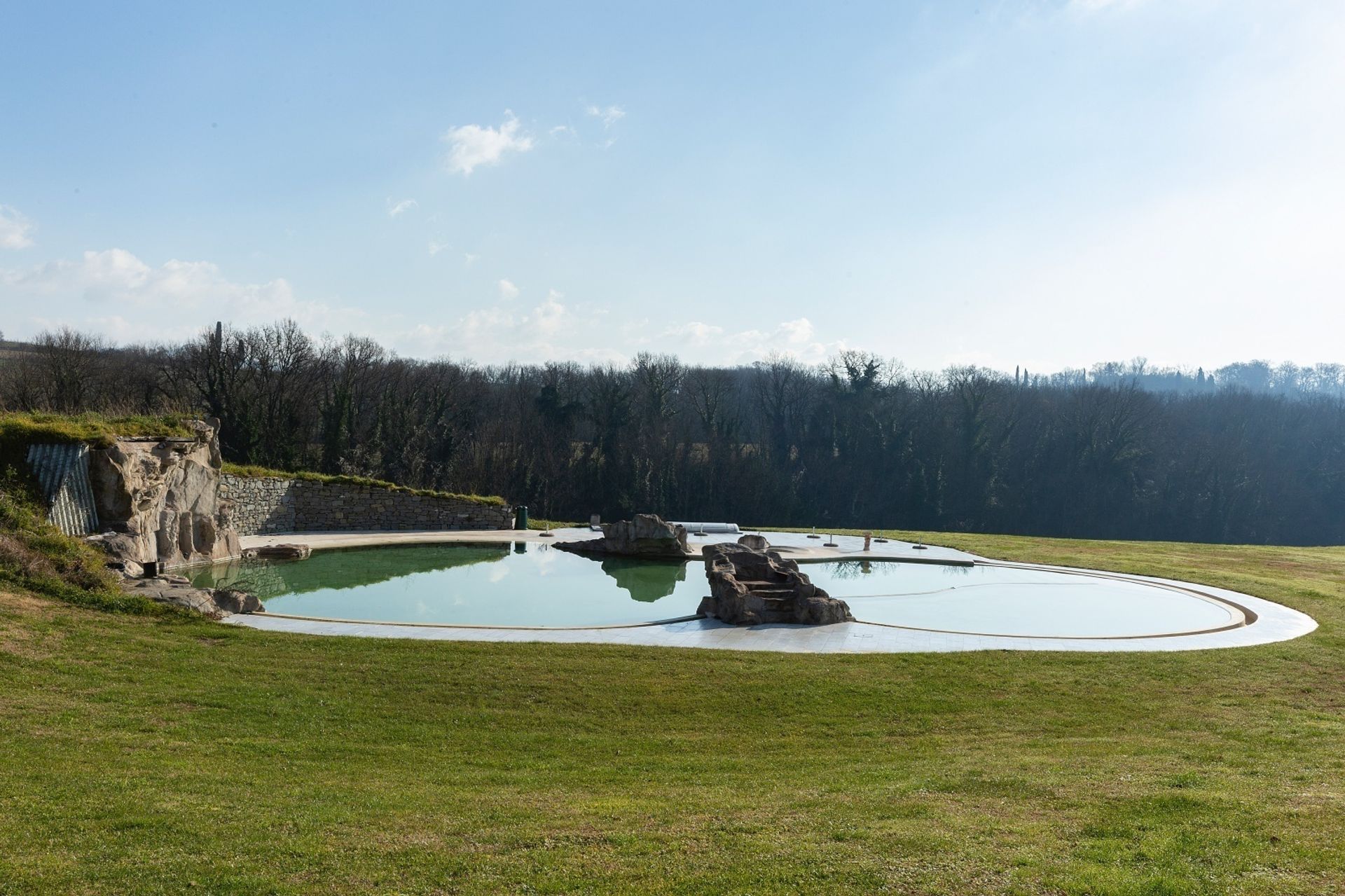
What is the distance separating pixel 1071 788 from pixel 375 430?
135 ft

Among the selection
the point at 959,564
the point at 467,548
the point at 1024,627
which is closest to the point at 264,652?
the point at 1024,627

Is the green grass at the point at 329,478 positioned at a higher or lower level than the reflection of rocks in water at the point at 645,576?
higher

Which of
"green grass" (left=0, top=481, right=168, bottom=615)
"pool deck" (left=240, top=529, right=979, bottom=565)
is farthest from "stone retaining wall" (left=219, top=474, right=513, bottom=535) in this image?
"green grass" (left=0, top=481, right=168, bottom=615)

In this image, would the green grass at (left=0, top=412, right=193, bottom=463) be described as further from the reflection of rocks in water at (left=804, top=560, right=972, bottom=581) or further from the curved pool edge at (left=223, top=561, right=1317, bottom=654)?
the reflection of rocks in water at (left=804, top=560, right=972, bottom=581)

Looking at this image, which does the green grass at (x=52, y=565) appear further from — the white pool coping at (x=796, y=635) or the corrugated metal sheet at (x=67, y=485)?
the white pool coping at (x=796, y=635)

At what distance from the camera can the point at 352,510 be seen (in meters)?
26.8

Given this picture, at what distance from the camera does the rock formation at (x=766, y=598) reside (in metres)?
14.0

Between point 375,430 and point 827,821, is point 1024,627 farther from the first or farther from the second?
point 375,430

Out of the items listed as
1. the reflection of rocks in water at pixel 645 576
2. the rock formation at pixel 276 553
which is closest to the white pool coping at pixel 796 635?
the reflection of rocks in water at pixel 645 576

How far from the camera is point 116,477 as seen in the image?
Answer: 1645cm

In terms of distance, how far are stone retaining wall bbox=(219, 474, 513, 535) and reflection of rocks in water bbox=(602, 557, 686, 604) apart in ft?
23.7

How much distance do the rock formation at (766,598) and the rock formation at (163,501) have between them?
9.77 m

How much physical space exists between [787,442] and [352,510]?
36014 millimetres

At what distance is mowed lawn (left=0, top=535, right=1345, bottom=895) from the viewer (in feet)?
15.8
